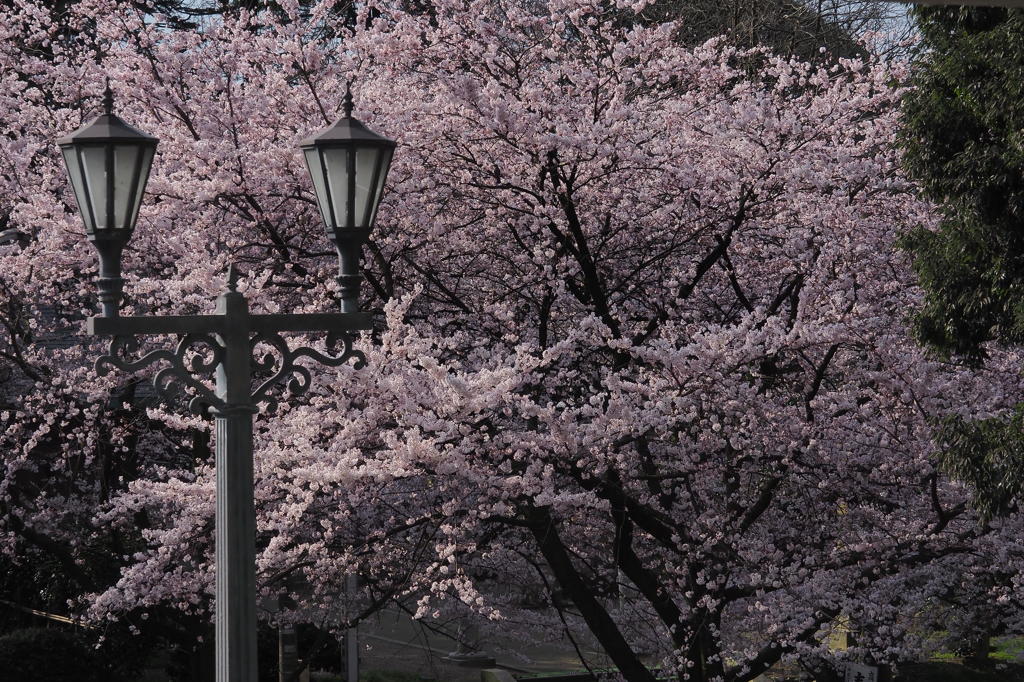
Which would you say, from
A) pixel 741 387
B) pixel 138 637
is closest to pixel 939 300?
pixel 741 387

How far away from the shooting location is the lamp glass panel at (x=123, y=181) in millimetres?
4410

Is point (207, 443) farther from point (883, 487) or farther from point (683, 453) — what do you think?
point (883, 487)

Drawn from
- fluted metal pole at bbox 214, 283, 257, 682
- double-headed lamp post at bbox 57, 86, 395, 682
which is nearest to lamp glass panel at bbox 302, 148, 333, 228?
double-headed lamp post at bbox 57, 86, 395, 682

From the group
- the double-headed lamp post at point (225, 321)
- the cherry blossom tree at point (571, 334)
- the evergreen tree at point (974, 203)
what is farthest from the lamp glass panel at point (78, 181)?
the evergreen tree at point (974, 203)

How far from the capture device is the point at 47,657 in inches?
543

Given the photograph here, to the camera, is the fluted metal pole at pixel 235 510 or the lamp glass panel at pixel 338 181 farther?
the lamp glass panel at pixel 338 181

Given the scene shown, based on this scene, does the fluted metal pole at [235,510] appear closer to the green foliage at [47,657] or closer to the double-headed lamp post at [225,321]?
the double-headed lamp post at [225,321]

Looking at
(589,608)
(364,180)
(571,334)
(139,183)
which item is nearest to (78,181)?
(139,183)

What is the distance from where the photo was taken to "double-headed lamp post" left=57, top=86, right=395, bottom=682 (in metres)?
4.43

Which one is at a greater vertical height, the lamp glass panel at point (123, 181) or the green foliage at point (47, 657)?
the lamp glass panel at point (123, 181)

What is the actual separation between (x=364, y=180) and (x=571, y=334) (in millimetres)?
3879

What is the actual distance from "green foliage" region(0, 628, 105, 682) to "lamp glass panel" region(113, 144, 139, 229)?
A: 10.8 m

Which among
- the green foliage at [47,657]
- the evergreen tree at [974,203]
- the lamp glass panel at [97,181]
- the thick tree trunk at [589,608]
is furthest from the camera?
the green foliage at [47,657]

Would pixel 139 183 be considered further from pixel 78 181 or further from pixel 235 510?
pixel 235 510
